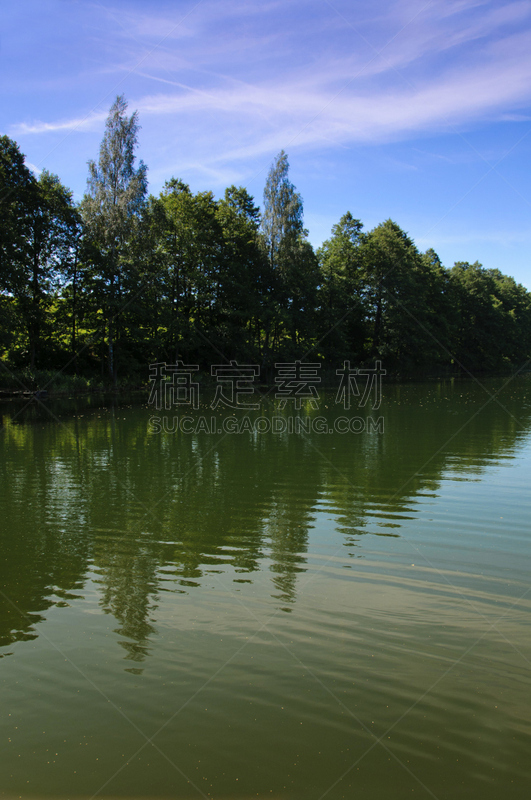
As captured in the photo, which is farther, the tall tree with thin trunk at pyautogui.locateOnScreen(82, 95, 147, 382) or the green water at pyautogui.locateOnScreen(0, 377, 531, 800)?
the tall tree with thin trunk at pyautogui.locateOnScreen(82, 95, 147, 382)

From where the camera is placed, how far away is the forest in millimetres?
30641

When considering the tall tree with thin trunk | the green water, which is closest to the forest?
the tall tree with thin trunk

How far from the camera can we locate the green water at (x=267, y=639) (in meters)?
2.76

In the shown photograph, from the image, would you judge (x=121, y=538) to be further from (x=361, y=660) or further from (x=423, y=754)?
(x=423, y=754)

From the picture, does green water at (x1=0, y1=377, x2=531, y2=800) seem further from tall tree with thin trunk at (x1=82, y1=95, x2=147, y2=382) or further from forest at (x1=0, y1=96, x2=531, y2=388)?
tall tree with thin trunk at (x1=82, y1=95, x2=147, y2=382)

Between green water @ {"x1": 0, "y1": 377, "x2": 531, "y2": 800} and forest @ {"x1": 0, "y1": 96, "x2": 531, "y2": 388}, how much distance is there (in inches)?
856

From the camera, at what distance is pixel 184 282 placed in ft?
126

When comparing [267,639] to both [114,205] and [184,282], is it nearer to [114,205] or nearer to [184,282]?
[114,205]

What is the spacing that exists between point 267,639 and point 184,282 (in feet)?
119

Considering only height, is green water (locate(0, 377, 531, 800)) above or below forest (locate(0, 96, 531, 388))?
below

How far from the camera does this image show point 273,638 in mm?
3951

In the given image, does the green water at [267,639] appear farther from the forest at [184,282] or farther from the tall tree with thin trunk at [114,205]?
the tall tree with thin trunk at [114,205]

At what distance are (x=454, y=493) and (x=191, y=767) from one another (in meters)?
6.28

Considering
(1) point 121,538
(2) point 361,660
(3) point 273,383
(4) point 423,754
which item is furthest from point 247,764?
(3) point 273,383
